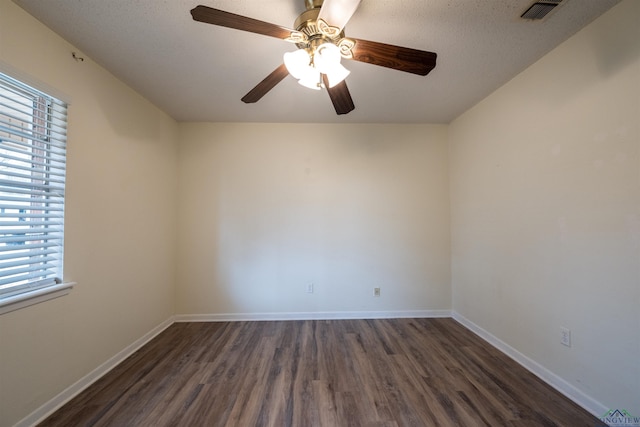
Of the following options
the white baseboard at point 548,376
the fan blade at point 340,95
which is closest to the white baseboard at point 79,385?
the fan blade at point 340,95

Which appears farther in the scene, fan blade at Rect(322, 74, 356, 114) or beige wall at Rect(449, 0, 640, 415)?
fan blade at Rect(322, 74, 356, 114)

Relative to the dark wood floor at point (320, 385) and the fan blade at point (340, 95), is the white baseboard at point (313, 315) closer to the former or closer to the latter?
the dark wood floor at point (320, 385)

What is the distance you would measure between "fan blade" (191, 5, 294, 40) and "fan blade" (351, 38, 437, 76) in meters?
0.37

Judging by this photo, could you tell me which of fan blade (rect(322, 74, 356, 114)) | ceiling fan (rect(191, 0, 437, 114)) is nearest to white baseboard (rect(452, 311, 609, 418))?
ceiling fan (rect(191, 0, 437, 114))

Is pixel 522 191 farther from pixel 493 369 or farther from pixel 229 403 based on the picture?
pixel 229 403

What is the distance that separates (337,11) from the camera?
1.04 meters

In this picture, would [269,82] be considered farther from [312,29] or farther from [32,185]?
[32,185]

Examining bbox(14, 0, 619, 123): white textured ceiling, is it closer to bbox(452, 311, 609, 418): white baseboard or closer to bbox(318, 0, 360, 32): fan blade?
bbox(318, 0, 360, 32): fan blade

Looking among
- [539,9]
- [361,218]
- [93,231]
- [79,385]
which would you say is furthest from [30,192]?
[539,9]

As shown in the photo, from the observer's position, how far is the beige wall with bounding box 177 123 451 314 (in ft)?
9.68

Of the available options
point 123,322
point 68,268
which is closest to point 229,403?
point 123,322

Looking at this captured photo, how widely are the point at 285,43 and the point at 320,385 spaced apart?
2.43m

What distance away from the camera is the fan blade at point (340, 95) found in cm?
149

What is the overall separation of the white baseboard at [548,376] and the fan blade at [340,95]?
2429 millimetres
